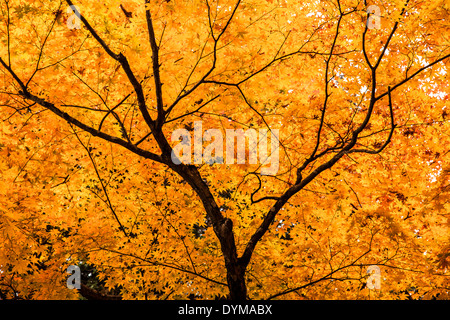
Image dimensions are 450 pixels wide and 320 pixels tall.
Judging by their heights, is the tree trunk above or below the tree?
below

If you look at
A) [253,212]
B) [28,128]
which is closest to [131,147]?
[28,128]

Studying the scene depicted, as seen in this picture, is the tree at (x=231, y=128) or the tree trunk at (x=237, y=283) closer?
the tree at (x=231, y=128)

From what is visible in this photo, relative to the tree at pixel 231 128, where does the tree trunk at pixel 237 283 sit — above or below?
below

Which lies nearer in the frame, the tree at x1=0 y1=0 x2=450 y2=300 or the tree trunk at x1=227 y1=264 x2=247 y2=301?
the tree at x1=0 y1=0 x2=450 y2=300

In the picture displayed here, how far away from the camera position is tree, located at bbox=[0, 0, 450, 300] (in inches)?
163

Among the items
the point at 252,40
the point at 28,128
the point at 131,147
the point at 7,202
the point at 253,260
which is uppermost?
the point at 252,40

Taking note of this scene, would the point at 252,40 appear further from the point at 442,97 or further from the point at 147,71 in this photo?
the point at 442,97

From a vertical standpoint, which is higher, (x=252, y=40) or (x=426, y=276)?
(x=252, y=40)

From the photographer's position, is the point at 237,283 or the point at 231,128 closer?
the point at 237,283

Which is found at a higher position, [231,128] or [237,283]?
[231,128]

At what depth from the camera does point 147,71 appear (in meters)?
4.52

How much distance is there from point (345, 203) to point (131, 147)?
2927mm

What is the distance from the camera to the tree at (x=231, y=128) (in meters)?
4.13

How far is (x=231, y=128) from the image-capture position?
4.97 m
